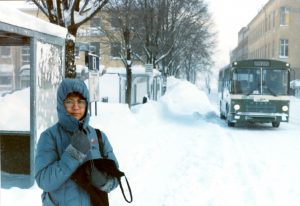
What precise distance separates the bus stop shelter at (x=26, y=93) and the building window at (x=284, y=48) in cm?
5336

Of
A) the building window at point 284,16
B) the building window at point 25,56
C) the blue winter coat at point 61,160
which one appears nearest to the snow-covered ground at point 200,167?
the building window at point 25,56


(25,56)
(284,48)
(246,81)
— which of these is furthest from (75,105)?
(284,48)

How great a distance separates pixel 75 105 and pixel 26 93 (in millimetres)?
5146

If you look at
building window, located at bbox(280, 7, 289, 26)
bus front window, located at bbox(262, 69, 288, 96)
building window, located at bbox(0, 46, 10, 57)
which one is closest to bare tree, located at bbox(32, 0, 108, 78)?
building window, located at bbox(0, 46, 10, 57)

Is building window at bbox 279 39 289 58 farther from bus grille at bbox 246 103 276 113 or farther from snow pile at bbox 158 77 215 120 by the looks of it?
bus grille at bbox 246 103 276 113

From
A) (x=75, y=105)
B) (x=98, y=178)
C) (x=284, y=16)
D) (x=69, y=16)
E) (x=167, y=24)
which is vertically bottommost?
(x=98, y=178)

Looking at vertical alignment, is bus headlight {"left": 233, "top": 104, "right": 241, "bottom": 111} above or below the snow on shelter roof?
below

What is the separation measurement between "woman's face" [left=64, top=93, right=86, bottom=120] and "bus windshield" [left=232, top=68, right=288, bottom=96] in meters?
15.7

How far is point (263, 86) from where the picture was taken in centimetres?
1784

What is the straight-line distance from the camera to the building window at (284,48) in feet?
189

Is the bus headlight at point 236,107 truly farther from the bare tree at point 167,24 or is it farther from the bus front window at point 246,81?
the bare tree at point 167,24

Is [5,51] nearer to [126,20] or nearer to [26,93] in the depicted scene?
[26,93]

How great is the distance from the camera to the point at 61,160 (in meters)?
2.76

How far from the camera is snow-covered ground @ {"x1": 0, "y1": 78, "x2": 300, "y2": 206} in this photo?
7.07m
